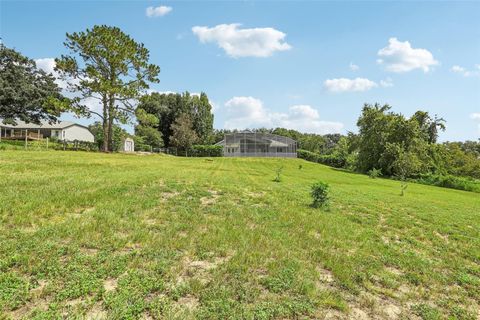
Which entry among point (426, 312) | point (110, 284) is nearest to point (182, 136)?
point (110, 284)

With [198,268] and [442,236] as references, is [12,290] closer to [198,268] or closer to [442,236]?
[198,268]

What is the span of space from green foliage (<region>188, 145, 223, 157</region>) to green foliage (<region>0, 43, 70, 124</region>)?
23.0m

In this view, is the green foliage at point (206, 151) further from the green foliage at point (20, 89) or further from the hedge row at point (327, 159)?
the green foliage at point (20, 89)

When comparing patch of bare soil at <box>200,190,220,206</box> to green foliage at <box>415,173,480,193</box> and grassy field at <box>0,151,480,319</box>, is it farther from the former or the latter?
green foliage at <box>415,173,480,193</box>

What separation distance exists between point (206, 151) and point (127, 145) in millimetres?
13082

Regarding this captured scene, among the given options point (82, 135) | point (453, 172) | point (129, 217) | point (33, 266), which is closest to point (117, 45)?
point (129, 217)

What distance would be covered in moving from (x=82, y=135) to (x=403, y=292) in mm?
63314

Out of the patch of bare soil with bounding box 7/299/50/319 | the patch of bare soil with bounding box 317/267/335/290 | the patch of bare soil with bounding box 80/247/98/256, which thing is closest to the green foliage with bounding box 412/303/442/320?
the patch of bare soil with bounding box 317/267/335/290

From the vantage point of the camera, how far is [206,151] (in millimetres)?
51438

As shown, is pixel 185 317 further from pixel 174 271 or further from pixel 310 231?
pixel 310 231

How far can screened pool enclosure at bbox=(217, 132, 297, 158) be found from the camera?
47469 mm

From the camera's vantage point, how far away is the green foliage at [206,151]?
50178 mm

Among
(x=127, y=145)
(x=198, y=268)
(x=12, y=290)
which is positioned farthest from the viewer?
(x=127, y=145)

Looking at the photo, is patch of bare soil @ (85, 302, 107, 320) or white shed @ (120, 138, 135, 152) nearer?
patch of bare soil @ (85, 302, 107, 320)
